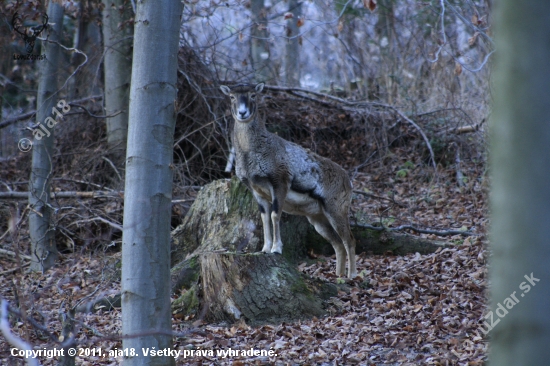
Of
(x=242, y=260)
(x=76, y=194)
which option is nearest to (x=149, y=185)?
(x=242, y=260)

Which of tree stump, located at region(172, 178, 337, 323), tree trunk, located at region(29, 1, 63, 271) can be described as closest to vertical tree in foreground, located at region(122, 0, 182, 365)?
tree stump, located at region(172, 178, 337, 323)

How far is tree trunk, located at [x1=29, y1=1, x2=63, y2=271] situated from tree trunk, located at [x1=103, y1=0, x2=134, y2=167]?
8.82 feet

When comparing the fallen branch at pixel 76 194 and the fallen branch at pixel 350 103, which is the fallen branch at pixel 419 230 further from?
the fallen branch at pixel 350 103

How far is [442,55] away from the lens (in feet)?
50.6

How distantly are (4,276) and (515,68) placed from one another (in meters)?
9.79

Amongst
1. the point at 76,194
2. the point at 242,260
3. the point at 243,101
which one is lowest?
the point at 242,260

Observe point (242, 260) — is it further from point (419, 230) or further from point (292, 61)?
point (292, 61)

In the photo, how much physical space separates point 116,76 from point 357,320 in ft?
27.1

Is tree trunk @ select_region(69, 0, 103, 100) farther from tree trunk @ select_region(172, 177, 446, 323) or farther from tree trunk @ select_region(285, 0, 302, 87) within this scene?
tree trunk @ select_region(172, 177, 446, 323)

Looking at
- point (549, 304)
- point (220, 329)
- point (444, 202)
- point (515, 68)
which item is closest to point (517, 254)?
point (549, 304)

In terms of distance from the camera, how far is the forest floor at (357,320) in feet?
18.2

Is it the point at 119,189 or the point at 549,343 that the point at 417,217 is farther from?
the point at 549,343

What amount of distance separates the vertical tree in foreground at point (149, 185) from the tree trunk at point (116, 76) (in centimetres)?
824

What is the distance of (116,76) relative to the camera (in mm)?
12453
